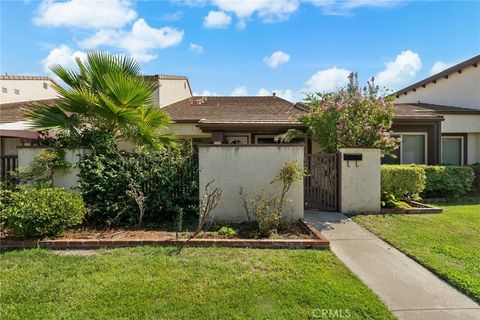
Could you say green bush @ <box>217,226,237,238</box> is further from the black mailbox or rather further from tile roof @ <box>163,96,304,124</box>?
tile roof @ <box>163,96,304,124</box>

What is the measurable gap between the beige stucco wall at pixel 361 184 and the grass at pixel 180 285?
354cm

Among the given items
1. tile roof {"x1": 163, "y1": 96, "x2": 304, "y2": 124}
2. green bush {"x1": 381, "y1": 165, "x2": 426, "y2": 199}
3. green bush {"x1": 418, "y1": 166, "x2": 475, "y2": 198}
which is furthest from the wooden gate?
green bush {"x1": 418, "y1": 166, "x2": 475, "y2": 198}

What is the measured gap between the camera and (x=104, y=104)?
671 cm

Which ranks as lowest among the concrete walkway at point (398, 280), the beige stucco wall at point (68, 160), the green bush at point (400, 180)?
the concrete walkway at point (398, 280)

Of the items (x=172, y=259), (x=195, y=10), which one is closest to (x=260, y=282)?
(x=172, y=259)

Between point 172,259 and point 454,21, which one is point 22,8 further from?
point 454,21

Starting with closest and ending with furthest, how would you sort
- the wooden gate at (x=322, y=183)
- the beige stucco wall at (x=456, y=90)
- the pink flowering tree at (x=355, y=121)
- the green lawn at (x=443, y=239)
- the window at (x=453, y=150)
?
the green lawn at (x=443, y=239) < the wooden gate at (x=322, y=183) < the pink flowering tree at (x=355, y=121) < the window at (x=453, y=150) < the beige stucco wall at (x=456, y=90)

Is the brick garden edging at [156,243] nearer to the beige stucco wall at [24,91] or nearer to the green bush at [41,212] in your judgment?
the green bush at [41,212]

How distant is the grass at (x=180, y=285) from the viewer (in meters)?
3.42

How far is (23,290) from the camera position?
12.7ft

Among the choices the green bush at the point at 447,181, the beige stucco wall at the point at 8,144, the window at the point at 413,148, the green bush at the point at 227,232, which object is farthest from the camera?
the beige stucco wall at the point at 8,144

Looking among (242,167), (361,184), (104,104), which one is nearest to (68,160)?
(104,104)

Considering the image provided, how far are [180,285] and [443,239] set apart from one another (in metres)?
5.34

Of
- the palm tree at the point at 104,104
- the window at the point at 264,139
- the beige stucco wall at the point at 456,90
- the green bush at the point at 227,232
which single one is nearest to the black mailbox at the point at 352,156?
the green bush at the point at 227,232
